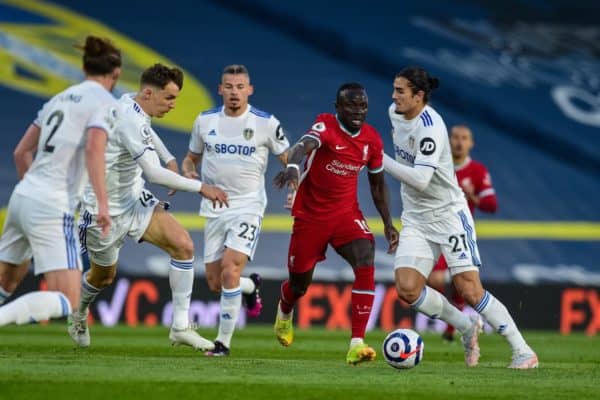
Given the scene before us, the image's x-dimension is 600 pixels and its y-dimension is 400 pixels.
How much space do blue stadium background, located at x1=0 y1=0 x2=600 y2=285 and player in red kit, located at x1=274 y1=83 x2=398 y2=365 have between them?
10.2 m

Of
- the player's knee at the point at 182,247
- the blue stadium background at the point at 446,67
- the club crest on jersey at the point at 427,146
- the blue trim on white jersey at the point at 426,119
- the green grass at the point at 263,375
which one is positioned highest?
the blue stadium background at the point at 446,67

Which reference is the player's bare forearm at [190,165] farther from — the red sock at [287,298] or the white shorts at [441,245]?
the white shorts at [441,245]

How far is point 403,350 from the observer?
8.81 meters

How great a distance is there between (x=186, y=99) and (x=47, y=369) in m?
14.3

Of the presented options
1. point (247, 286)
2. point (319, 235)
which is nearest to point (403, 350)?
point (319, 235)

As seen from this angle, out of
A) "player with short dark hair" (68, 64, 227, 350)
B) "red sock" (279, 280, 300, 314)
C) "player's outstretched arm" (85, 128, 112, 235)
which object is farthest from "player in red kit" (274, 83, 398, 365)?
"player's outstretched arm" (85, 128, 112, 235)

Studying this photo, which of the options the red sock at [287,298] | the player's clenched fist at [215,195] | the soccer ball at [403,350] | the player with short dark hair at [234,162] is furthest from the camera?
the red sock at [287,298]

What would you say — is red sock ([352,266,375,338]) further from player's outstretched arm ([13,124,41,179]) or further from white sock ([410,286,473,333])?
player's outstretched arm ([13,124,41,179])

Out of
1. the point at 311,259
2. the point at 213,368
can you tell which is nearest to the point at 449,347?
the point at 311,259

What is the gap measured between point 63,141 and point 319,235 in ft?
10.2

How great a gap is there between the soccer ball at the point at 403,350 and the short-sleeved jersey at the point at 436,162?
1.31 metres

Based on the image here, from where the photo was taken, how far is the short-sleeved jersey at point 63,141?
7.42 metres

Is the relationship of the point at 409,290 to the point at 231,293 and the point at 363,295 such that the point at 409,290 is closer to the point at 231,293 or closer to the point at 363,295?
the point at 363,295

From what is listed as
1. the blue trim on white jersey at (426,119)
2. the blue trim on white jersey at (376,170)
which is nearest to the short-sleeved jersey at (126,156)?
the blue trim on white jersey at (376,170)
